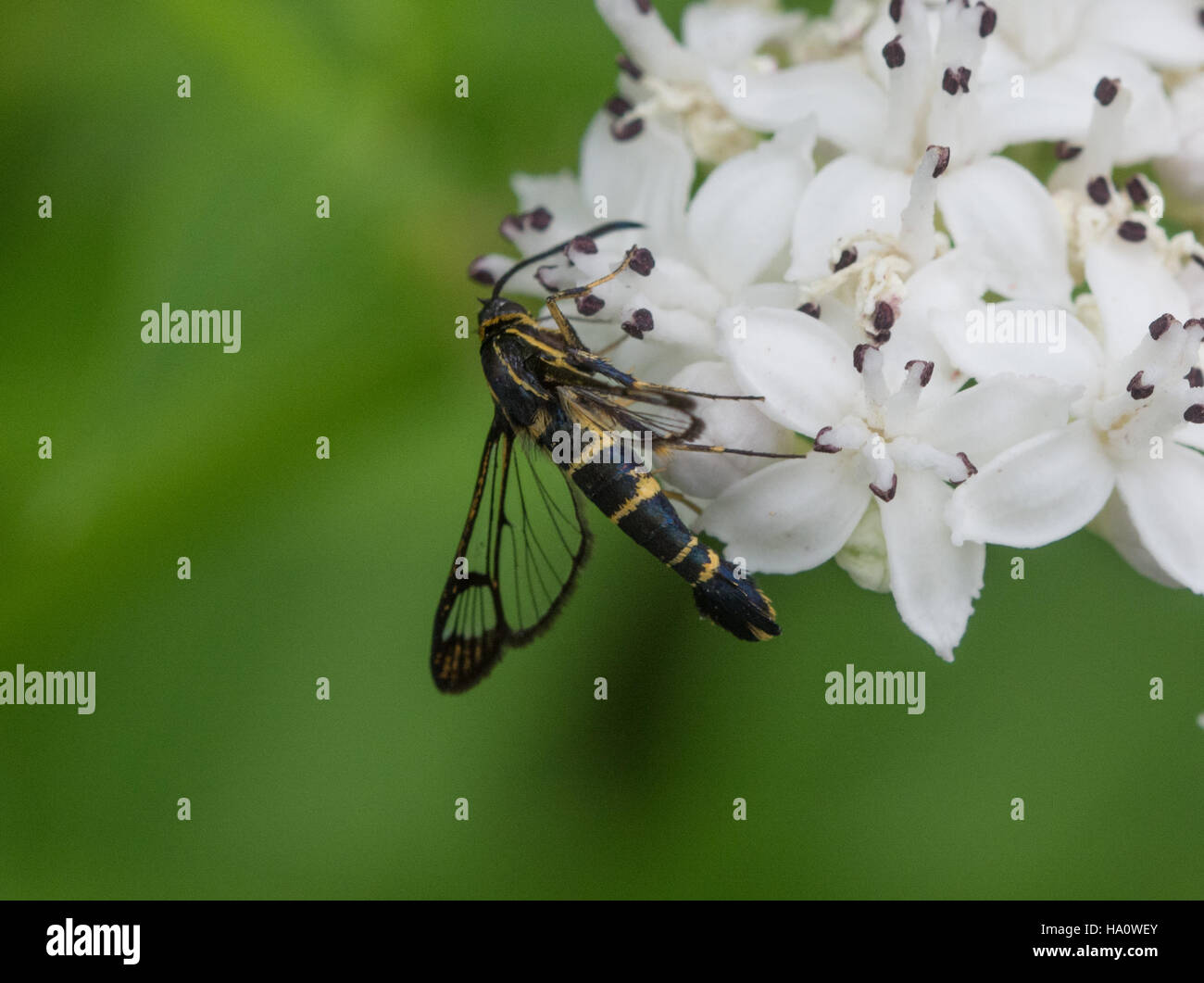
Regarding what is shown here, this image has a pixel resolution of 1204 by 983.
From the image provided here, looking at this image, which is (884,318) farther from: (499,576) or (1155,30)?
(1155,30)

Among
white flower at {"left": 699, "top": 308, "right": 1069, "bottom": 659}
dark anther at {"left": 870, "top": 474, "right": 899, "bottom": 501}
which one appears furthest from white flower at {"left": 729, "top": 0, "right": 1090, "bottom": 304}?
dark anther at {"left": 870, "top": 474, "right": 899, "bottom": 501}

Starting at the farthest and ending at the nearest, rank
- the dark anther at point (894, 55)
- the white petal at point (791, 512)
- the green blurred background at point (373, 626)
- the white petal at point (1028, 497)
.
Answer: the green blurred background at point (373, 626), the dark anther at point (894, 55), the white petal at point (791, 512), the white petal at point (1028, 497)

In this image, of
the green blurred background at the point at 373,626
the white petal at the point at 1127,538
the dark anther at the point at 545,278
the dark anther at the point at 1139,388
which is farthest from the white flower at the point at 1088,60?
the green blurred background at the point at 373,626

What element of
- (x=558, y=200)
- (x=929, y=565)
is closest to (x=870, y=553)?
(x=929, y=565)

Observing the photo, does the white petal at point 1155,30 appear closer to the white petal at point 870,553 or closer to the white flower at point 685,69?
the white flower at point 685,69
